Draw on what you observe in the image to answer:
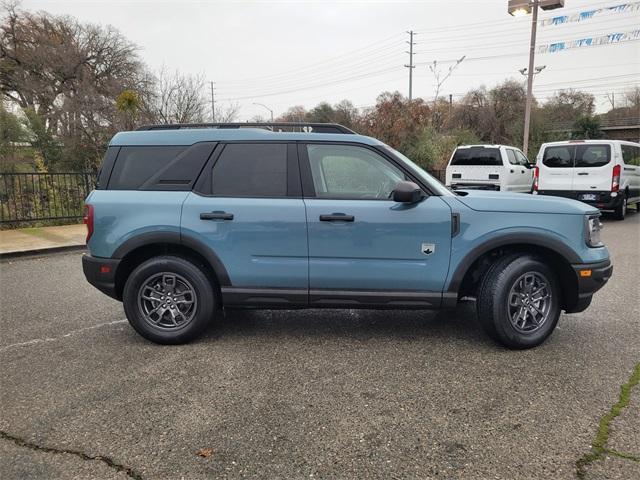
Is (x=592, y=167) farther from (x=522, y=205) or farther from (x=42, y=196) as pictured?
(x=42, y=196)

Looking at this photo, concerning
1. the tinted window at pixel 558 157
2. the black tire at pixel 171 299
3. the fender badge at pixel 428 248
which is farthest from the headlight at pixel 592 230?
the tinted window at pixel 558 157

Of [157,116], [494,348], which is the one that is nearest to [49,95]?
[157,116]

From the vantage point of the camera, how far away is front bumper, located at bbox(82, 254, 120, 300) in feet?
13.5

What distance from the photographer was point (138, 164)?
4195 mm

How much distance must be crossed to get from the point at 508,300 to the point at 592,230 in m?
0.92

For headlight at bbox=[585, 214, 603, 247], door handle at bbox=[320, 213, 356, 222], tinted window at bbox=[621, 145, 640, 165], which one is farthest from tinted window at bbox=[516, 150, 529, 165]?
door handle at bbox=[320, 213, 356, 222]

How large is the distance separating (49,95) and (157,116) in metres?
13.3

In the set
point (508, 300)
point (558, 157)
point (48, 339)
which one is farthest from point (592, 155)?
point (48, 339)

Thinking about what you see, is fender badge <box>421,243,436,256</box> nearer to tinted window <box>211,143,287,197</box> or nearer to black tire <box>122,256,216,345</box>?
tinted window <box>211,143,287,197</box>

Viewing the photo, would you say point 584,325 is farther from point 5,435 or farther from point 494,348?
point 5,435

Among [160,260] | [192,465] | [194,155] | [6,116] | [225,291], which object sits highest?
[6,116]

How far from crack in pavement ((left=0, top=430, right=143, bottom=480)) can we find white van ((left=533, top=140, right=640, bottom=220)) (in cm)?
1256

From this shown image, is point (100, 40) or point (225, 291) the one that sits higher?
point (100, 40)

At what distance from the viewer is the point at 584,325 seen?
4660 mm
